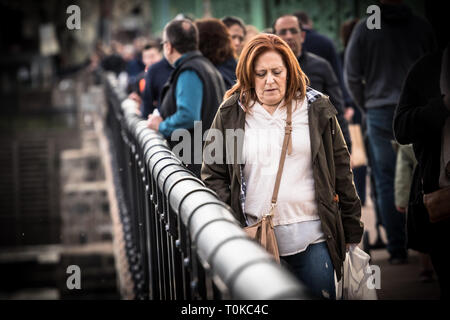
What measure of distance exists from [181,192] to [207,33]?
2.80m

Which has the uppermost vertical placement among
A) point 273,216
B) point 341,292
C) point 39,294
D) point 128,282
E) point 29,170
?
point 273,216

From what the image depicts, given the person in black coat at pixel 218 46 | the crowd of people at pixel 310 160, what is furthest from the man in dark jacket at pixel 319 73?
the crowd of people at pixel 310 160

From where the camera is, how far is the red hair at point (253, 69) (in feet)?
11.5

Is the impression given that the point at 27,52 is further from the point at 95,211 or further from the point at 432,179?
the point at 432,179

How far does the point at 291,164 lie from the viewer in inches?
136

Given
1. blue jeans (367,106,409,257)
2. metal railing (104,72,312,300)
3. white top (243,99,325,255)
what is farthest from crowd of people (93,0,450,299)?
blue jeans (367,106,409,257)

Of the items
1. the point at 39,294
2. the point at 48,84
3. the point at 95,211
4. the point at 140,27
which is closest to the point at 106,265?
the point at 95,211

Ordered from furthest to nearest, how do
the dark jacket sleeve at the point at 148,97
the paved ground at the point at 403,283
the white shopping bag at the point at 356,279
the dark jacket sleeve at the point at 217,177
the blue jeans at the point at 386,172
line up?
1. the dark jacket sleeve at the point at 148,97
2. the blue jeans at the point at 386,172
3. the paved ground at the point at 403,283
4. the dark jacket sleeve at the point at 217,177
5. the white shopping bag at the point at 356,279

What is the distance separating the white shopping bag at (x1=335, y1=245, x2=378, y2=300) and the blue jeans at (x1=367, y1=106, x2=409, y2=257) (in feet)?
7.67

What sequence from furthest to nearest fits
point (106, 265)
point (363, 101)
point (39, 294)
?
point (39, 294) < point (106, 265) < point (363, 101)

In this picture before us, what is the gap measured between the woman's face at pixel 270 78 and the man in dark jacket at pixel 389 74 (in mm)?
2507

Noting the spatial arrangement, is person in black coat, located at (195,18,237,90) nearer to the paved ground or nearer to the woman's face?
the paved ground

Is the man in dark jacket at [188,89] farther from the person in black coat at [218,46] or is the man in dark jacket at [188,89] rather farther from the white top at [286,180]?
the white top at [286,180]

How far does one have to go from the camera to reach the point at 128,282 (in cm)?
726
